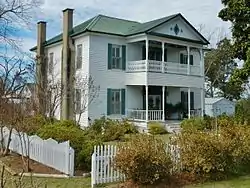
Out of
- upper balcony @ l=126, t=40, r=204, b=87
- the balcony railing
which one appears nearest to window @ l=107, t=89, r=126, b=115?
upper balcony @ l=126, t=40, r=204, b=87

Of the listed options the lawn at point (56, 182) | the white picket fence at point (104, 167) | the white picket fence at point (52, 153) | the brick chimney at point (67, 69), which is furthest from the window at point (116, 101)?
the white picket fence at point (104, 167)

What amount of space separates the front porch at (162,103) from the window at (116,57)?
199 centimetres

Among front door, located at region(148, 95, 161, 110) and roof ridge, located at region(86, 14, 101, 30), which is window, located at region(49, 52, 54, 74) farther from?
front door, located at region(148, 95, 161, 110)

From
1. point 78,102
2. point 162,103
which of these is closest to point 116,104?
point 78,102

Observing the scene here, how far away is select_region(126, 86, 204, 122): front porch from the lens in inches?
1052

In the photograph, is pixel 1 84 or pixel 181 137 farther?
pixel 1 84

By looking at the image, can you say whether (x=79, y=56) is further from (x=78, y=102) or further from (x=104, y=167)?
(x=104, y=167)

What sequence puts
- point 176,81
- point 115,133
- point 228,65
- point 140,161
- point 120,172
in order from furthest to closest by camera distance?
1. point 228,65
2. point 176,81
3. point 115,133
4. point 120,172
5. point 140,161

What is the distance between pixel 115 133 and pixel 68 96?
7.16 metres

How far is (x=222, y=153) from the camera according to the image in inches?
402

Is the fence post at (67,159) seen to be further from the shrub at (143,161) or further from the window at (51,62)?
the window at (51,62)

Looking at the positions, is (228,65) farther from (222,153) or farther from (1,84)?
(222,153)

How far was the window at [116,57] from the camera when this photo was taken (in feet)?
88.1

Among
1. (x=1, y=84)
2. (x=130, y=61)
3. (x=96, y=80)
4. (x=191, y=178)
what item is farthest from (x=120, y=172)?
(x=130, y=61)
